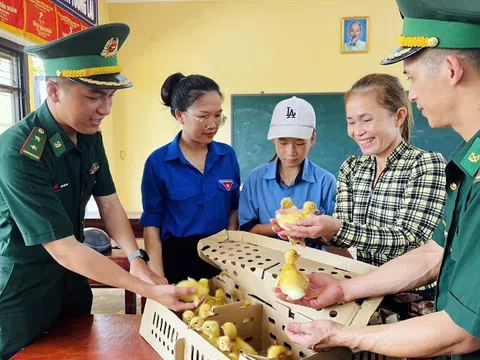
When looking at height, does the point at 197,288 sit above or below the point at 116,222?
below

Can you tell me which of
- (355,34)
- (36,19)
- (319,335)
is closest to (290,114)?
(319,335)

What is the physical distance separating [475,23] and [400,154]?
29.7 inches

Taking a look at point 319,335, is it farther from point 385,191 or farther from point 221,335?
point 385,191

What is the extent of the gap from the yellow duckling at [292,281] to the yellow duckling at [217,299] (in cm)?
34

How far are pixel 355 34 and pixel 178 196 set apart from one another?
4.29 meters

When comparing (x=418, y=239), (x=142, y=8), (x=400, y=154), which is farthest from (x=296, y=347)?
(x=142, y=8)

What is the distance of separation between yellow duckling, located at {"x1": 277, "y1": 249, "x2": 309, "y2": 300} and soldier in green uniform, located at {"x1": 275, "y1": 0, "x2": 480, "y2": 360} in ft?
0.28

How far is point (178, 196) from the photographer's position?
1.85 meters

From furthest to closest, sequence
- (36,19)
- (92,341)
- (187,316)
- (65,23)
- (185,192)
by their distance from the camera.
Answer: (65,23)
(36,19)
(185,192)
(92,341)
(187,316)

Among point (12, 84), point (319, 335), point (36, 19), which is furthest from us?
point (12, 84)

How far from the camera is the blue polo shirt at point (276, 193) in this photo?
189cm

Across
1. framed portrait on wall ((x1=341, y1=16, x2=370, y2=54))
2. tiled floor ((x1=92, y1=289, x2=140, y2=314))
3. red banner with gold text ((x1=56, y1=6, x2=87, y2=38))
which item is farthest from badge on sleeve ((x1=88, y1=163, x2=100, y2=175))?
framed portrait on wall ((x1=341, y1=16, x2=370, y2=54))

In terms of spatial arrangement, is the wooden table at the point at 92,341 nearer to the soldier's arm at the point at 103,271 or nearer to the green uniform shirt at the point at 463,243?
the soldier's arm at the point at 103,271

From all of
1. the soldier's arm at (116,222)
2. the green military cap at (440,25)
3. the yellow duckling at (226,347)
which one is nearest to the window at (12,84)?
the soldier's arm at (116,222)
